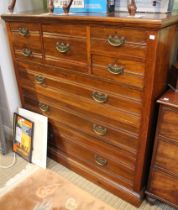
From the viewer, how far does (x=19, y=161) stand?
1.86m

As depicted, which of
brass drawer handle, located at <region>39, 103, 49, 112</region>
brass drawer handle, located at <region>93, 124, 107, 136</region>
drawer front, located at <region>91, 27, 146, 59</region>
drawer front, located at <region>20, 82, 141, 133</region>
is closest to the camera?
drawer front, located at <region>91, 27, 146, 59</region>

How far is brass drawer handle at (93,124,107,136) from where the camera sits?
53.9 inches

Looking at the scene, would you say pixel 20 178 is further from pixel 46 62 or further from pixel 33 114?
pixel 46 62

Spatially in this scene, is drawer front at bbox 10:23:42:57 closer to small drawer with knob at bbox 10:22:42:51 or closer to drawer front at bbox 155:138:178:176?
small drawer with knob at bbox 10:22:42:51

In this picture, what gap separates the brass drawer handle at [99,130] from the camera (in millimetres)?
1369

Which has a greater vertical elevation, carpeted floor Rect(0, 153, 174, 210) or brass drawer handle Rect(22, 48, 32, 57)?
brass drawer handle Rect(22, 48, 32, 57)

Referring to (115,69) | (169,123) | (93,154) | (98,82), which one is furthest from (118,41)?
(93,154)

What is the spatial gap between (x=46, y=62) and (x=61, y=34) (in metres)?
0.26

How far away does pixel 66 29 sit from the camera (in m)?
1.22

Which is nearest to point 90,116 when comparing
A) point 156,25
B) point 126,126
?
point 126,126

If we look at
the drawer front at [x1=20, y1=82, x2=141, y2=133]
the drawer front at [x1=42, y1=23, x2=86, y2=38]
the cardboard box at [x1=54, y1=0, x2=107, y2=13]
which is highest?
the cardboard box at [x1=54, y1=0, x2=107, y2=13]

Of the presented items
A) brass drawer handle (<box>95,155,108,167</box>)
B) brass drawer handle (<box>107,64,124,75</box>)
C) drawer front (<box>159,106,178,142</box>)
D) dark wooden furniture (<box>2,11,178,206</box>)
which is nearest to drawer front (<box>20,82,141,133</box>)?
dark wooden furniture (<box>2,11,178,206</box>)

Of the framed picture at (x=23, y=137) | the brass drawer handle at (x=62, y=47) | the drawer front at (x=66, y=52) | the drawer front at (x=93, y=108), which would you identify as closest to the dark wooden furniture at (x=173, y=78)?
the drawer front at (x=93, y=108)

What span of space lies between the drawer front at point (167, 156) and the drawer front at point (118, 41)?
19.7 inches
